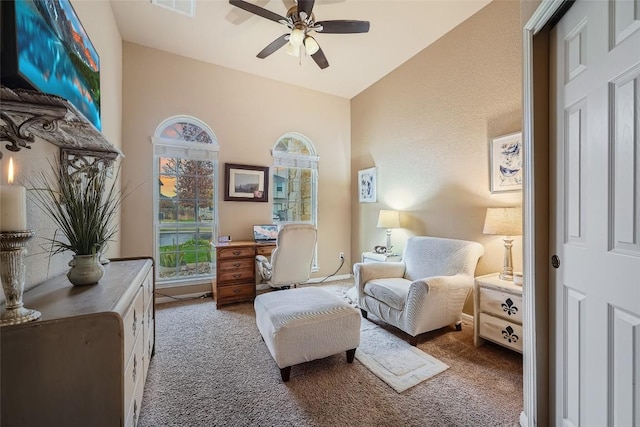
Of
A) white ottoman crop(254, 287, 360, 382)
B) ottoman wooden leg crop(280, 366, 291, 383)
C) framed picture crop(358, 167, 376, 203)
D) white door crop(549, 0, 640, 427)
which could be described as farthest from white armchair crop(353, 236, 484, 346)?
framed picture crop(358, 167, 376, 203)

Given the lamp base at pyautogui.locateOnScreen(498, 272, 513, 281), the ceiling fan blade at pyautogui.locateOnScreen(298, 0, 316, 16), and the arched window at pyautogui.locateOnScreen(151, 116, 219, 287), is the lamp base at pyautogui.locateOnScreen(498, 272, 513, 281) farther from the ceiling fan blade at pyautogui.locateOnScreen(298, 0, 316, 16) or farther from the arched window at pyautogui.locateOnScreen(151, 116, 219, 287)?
the arched window at pyautogui.locateOnScreen(151, 116, 219, 287)

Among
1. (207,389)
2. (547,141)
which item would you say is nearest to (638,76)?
(547,141)

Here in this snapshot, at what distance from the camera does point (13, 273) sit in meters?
0.82

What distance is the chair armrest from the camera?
2758 millimetres

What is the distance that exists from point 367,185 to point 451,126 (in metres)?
1.63

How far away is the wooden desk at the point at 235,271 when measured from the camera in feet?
10.4

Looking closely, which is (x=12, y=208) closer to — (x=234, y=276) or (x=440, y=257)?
(x=234, y=276)

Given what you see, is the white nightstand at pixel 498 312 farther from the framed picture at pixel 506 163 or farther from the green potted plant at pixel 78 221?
the green potted plant at pixel 78 221

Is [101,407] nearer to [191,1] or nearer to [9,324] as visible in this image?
[9,324]

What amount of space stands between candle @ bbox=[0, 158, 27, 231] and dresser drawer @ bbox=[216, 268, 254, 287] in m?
2.50

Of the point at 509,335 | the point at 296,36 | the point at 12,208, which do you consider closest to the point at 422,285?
the point at 509,335

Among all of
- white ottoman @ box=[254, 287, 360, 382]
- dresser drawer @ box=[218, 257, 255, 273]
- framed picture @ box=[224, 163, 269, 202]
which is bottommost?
white ottoman @ box=[254, 287, 360, 382]

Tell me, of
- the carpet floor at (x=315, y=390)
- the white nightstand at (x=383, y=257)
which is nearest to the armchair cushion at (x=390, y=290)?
the carpet floor at (x=315, y=390)

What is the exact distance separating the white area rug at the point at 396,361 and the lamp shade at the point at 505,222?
1.20 m
